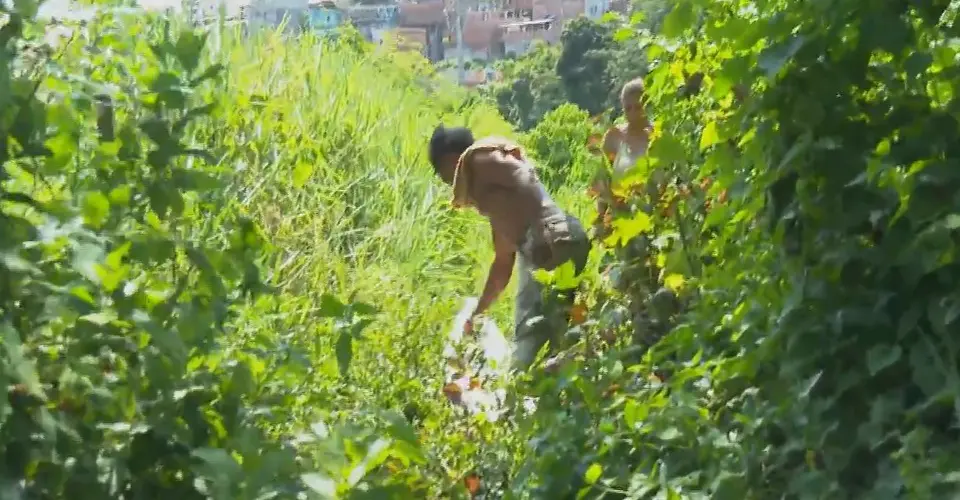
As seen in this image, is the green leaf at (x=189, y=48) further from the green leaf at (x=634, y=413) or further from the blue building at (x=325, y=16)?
the blue building at (x=325, y=16)

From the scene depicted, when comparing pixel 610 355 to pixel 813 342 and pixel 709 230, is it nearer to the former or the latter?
pixel 709 230

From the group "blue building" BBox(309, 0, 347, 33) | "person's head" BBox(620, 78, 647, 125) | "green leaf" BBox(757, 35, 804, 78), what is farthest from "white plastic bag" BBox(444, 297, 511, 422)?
"blue building" BBox(309, 0, 347, 33)

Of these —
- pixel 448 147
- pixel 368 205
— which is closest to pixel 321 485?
pixel 448 147

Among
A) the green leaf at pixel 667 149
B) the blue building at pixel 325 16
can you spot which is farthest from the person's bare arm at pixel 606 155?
the blue building at pixel 325 16

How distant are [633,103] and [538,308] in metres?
0.46

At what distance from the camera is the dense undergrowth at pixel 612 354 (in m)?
0.74

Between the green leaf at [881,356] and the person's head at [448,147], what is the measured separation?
1.60 meters

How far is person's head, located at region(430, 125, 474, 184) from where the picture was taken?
2.38m

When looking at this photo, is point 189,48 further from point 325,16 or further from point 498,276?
point 325,16

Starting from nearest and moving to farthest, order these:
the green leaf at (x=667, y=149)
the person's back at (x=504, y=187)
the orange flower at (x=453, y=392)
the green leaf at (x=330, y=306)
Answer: the green leaf at (x=330, y=306) → the green leaf at (x=667, y=149) → the orange flower at (x=453, y=392) → the person's back at (x=504, y=187)

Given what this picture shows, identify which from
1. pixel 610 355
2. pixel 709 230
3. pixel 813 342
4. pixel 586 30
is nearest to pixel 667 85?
pixel 709 230

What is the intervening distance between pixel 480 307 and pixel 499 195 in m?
0.29

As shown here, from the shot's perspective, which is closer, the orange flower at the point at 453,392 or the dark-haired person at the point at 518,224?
the orange flower at the point at 453,392

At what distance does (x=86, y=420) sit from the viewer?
764 millimetres
